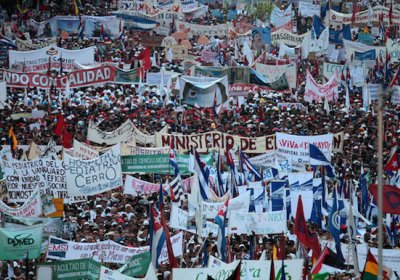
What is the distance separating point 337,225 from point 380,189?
7202 mm

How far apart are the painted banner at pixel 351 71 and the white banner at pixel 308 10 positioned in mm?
14969

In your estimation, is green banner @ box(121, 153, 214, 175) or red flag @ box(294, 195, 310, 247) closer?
red flag @ box(294, 195, 310, 247)

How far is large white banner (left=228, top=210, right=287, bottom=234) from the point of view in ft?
95.1

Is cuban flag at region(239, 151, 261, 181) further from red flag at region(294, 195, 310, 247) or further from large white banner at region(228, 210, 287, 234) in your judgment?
red flag at region(294, 195, 310, 247)

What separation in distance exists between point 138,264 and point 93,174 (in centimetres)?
660

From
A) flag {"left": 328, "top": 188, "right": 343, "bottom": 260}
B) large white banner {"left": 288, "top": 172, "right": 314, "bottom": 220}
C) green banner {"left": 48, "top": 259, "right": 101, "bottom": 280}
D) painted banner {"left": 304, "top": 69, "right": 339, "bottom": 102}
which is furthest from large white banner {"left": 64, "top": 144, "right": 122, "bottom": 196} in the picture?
painted banner {"left": 304, "top": 69, "right": 339, "bottom": 102}

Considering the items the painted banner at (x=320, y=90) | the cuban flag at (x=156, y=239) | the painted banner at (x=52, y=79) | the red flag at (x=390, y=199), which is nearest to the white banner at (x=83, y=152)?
the red flag at (x=390, y=199)

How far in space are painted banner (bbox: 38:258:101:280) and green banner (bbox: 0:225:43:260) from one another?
172cm

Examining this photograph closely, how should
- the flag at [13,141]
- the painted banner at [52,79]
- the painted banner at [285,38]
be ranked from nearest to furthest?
the flag at [13,141], the painted banner at [52,79], the painted banner at [285,38]

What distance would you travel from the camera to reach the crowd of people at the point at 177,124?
29.1 metres

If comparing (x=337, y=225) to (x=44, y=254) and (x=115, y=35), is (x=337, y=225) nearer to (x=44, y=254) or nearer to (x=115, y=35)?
(x=44, y=254)

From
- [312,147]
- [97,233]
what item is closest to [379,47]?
[312,147]

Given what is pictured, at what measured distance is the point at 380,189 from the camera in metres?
21.1

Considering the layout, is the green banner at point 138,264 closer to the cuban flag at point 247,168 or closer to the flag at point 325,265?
the flag at point 325,265
